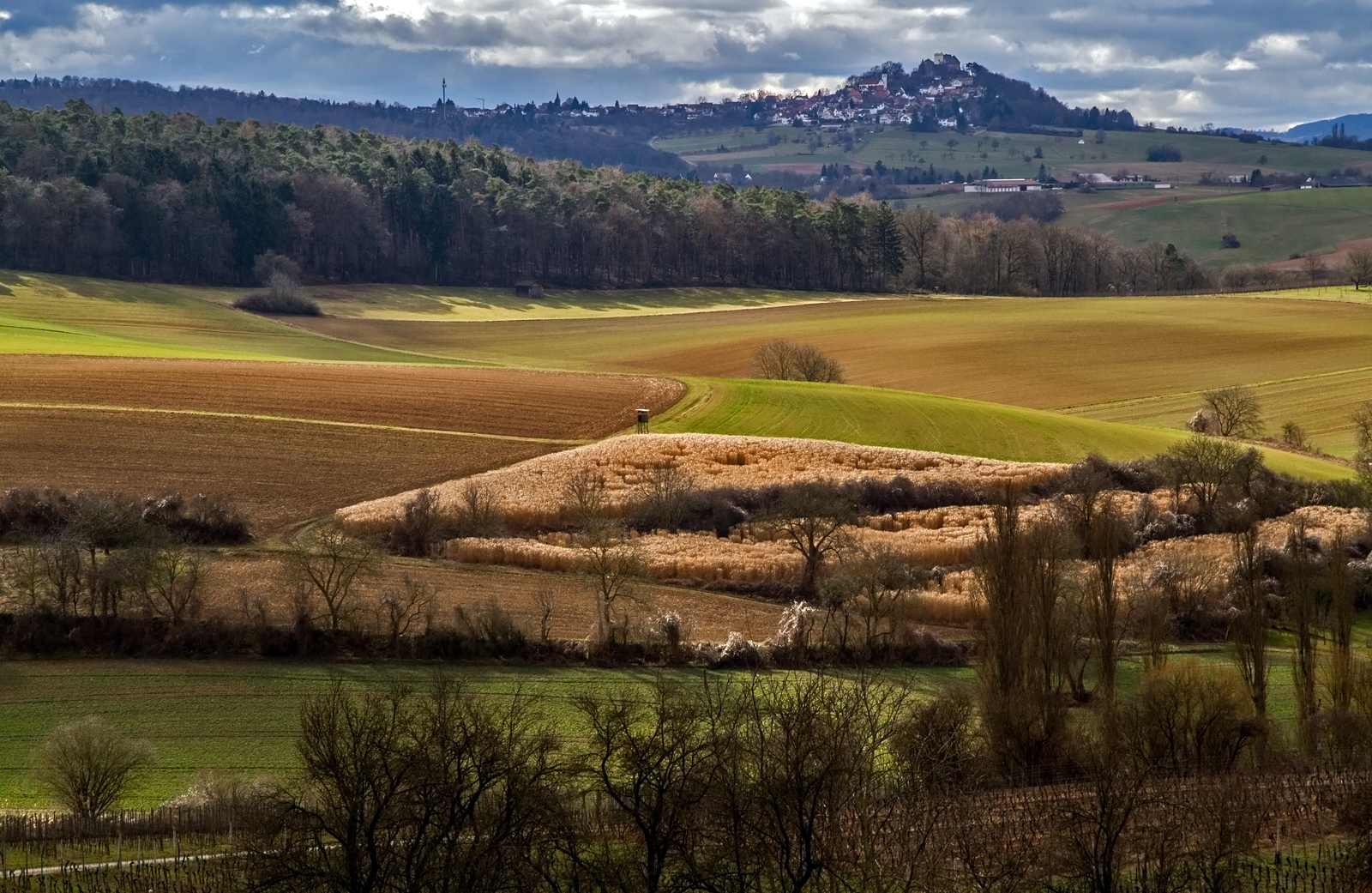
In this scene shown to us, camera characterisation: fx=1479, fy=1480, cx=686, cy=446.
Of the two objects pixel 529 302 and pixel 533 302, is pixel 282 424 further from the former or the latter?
pixel 533 302

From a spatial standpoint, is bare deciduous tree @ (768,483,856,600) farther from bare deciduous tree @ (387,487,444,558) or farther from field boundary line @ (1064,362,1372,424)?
field boundary line @ (1064,362,1372,424)

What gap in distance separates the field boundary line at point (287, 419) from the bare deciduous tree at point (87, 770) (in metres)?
37.7

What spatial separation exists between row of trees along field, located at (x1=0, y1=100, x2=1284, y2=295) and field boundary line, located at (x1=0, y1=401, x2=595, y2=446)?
71.8m

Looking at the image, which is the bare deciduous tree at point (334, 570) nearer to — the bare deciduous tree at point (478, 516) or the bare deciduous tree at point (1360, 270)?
the bare deciduous tree at point (478, 516)

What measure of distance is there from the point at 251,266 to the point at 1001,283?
8027cm

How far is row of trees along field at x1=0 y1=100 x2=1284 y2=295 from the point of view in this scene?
465 ft

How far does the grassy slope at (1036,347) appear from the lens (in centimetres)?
9244

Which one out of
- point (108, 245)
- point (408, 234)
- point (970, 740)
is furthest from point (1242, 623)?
point (408, 234)

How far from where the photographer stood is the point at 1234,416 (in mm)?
80188

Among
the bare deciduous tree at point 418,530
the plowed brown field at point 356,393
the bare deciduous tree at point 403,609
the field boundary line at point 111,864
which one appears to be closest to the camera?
the field boundary line at point 111,864

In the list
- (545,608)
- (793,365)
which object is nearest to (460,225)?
(793,365)

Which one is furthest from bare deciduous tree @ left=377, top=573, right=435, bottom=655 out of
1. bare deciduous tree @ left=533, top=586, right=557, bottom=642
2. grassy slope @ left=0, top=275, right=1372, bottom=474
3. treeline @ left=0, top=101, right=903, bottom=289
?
treeline @ left=0, top=101, right=903, bottom=289

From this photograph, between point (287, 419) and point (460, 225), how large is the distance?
98.6m

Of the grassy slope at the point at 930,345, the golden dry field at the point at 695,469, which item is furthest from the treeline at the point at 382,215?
the golden dry field at the point at 695,469
